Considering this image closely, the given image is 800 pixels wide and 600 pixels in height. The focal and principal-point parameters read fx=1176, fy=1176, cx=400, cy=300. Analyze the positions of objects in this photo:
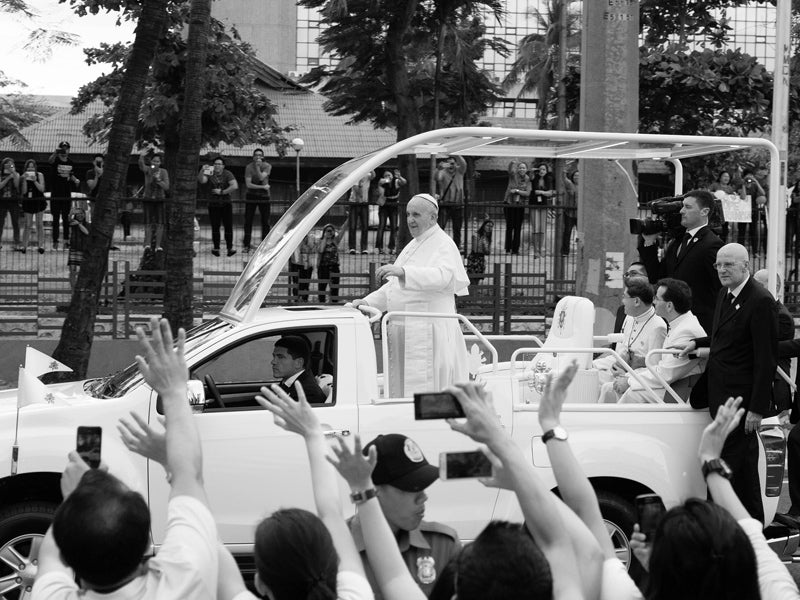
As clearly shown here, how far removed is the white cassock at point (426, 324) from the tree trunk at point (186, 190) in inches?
237

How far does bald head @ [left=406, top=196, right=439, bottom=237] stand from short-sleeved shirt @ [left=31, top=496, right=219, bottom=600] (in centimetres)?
510

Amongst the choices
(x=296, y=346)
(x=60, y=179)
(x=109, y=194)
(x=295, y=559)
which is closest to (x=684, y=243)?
(x=296, y=346)

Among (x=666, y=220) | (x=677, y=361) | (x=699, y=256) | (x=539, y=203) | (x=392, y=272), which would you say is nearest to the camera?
(x=677, y=361)

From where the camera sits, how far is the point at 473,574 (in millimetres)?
2746

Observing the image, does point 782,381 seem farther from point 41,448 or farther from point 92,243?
point 92,243

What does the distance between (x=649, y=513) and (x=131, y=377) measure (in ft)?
13.9

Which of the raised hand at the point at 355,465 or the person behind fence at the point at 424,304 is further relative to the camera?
the person behind fence at the point at 424,304

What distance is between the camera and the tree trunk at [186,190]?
44.4 ft

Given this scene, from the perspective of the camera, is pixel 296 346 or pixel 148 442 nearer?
pixel 148 442

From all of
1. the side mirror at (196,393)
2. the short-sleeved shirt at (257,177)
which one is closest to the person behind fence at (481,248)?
the short-sleeved shirt at (257,177)

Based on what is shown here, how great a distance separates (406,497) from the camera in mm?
3936

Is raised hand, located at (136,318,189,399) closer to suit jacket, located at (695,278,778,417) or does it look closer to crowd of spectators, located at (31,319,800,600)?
crowd of spectators, located at (31,319,800,600)

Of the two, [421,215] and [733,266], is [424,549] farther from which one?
[421,215]

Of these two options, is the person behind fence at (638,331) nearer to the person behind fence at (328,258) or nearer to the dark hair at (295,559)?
the dark hair at (295,559)
